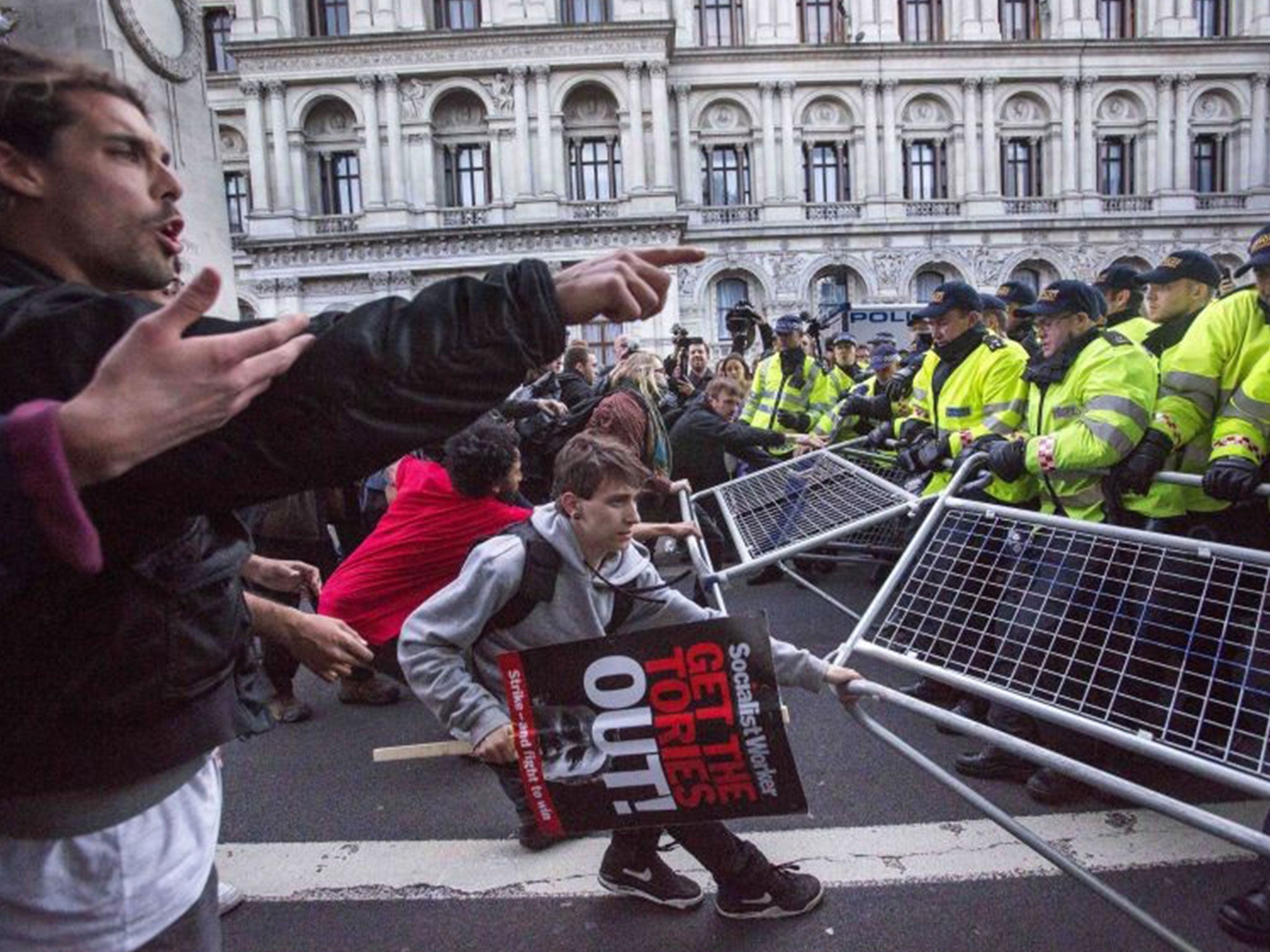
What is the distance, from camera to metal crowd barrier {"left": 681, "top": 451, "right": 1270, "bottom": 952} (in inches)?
66.2

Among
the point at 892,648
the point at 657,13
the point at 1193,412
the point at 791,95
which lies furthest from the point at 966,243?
the point at 892,648

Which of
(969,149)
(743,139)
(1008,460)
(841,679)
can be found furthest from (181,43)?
(969,149)

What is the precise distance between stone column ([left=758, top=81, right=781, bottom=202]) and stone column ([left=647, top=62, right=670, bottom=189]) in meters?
3.95

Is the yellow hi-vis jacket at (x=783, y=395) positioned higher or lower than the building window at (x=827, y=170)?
lower

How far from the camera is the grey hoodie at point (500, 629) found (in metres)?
2.37

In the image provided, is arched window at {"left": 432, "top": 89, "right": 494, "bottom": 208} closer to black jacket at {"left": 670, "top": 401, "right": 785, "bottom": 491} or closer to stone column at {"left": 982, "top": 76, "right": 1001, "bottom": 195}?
stone column at {"left": 982, "top": 76, "right": 1001, "bottom": 195}

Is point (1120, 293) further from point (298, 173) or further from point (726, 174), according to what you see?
point (298, 173)

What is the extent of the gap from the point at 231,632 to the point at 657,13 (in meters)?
34.1

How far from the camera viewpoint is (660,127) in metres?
30.8

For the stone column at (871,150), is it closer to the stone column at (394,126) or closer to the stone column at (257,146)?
the stone column at (394,126)

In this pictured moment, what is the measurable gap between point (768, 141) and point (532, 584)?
32926 mm

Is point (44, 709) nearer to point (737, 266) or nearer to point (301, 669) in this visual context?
point (301, 669)

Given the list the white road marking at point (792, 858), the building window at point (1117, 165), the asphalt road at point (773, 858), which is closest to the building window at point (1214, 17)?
the building window at point (1117, 165)

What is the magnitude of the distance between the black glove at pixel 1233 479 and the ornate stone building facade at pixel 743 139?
2782 cm
